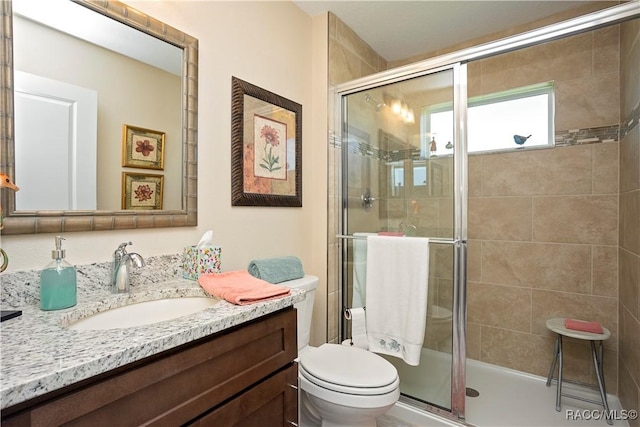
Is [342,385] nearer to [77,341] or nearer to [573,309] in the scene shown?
[77,341]

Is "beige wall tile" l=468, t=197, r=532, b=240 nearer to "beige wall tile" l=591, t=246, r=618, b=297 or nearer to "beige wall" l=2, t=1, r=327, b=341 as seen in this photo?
"beige wall tile" l=591, t=246, r=618, b=297

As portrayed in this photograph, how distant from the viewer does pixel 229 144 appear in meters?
1.62

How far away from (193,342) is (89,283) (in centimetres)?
55

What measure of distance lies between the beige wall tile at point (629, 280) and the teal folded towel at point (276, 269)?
5.43 ft

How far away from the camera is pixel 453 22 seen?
226cm

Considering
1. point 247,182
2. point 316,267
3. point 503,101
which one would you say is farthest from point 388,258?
point 503,101

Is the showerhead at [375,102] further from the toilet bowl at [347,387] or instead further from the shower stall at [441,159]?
the toilet bowl at [347,387]

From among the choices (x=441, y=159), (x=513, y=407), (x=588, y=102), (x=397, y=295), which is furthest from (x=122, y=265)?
(x=588, y=102)

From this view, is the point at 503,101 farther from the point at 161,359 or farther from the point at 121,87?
the point at 161,359

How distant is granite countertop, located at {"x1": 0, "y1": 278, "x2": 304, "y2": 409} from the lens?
1.84 ft

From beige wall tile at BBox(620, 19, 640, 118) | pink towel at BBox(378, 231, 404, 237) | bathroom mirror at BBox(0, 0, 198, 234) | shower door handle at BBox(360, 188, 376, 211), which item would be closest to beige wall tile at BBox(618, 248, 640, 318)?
beige wall tile at BBox(620, 19, 640, 118)

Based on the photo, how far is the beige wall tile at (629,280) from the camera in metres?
1.60

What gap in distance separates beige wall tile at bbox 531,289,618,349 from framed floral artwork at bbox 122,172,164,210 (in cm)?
246

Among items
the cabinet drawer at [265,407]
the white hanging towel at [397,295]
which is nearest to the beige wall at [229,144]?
the white hanging towel at [397,295]
